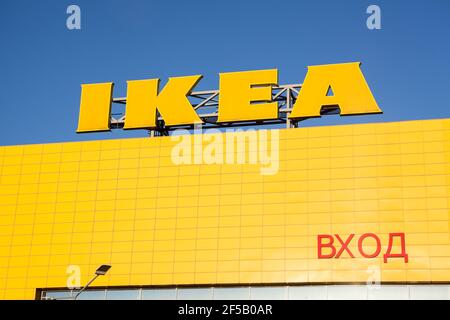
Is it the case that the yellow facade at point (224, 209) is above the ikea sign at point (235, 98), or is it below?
below

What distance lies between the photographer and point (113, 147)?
184ft

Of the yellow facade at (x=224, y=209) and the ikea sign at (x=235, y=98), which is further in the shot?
the ikea sign at (x=235, y=98)

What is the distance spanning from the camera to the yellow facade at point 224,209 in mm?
48250

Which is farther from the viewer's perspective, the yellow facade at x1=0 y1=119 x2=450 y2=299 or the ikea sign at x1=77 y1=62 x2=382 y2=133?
the ikea sign at x1=77 y1=62 x2=382 y2=133

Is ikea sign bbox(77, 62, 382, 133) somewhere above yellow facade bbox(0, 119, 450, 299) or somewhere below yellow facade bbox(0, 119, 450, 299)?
above

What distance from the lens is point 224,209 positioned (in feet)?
170

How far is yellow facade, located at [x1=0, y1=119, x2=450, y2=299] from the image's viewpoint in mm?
48250

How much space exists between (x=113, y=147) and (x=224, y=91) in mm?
10008

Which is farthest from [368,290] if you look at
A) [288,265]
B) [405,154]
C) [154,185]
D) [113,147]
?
[113,147]

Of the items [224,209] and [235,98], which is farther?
[235,98]

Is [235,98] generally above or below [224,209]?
above
